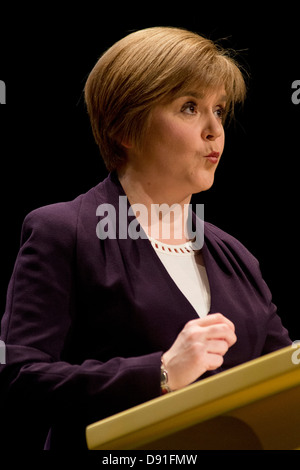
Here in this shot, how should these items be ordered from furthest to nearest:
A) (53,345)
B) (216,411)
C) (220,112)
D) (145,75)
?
(220,112)
(145,75)
(53,345)
(216,411)

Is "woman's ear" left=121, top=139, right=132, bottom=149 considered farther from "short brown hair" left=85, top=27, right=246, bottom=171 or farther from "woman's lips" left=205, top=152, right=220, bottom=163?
"woman's lips" left=205, top=152, right=220, bottom=163

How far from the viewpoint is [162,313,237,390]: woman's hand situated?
99 cm

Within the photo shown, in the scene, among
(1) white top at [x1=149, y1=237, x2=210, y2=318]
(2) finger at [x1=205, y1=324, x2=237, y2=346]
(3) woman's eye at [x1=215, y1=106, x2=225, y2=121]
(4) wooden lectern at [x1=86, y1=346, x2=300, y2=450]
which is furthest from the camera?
(3) woman's eye at [x1=215, y1=106, x2=225, y2=121]

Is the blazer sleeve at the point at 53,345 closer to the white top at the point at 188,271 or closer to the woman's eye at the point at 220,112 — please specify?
the white top at the point at 188,271

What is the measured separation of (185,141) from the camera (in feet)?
4.24

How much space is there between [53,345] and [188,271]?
13.1 inches

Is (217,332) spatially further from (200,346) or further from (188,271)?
(188,271)

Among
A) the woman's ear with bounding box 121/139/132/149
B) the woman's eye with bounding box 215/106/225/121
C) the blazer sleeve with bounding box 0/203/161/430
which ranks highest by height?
the woman's eye with bounding box 215/106/225/121

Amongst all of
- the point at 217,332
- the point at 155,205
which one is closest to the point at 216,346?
the point at 217,332

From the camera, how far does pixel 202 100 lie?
132cm

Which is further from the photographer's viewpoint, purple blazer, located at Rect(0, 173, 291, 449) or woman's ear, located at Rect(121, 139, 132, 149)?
woman's ear, located at Rect(121, 139, 132, 149)

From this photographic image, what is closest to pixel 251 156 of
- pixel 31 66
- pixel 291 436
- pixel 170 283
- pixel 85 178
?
pixel 85 178

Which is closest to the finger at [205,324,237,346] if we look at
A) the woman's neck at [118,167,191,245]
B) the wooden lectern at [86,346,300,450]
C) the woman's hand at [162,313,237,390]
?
the woman's hand at [162,313,237,390]

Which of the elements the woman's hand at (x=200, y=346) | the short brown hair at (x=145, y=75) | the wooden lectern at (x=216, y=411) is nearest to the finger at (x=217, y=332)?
the woman's hand at (x=200, y=346)
